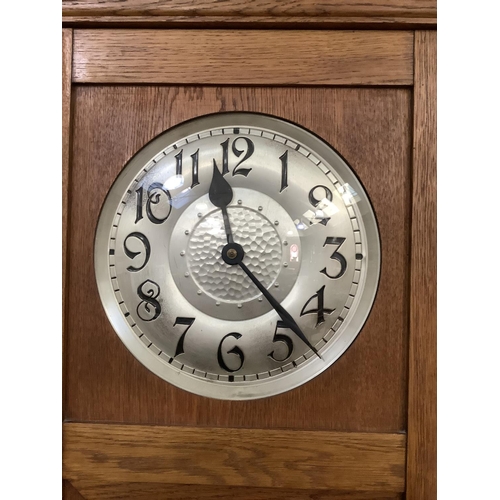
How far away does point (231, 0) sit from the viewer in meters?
0.94

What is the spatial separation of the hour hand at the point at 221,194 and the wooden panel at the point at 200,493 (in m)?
0.45

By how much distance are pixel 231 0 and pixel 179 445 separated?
30.7 inches

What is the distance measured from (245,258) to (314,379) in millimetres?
244

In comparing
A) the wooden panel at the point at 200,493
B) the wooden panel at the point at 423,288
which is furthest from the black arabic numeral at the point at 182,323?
the wooden panel at the point at 423,288

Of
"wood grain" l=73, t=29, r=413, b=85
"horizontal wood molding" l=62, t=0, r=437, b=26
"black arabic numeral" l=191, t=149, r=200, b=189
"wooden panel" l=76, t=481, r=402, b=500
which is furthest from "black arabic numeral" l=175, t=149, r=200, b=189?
"wooden panel" l=76, t=481, r=402, b=500

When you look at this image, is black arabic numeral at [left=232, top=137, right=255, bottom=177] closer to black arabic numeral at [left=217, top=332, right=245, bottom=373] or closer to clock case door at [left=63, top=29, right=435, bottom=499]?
clock case door at [left=63, top=29, right=435, bottom=499]

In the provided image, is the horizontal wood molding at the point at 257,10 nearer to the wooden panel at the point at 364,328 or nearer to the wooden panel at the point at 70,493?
the wooden panel at the point at 364,328

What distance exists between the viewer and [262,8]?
3.07 feet

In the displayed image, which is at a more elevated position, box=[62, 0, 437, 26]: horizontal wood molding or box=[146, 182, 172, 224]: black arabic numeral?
box=[62, 0, 437, 26]: horizontal wood molding

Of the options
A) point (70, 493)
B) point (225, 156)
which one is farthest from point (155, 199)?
point (70, 493)

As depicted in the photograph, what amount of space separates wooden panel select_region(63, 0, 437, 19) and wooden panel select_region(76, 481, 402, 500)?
0.82 metres

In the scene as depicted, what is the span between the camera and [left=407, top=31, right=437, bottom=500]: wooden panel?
92 cm

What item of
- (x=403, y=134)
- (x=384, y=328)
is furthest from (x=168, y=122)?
(x=384, y=328)

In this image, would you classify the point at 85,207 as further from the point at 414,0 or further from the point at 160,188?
the point at 414,0
